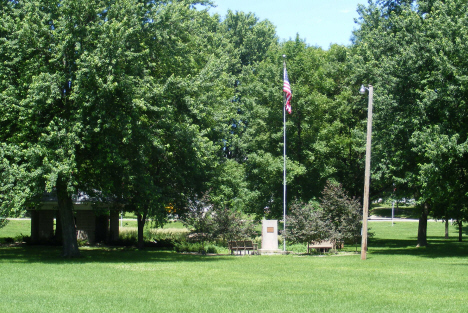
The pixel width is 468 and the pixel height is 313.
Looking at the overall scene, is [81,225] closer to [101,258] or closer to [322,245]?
[101,258]

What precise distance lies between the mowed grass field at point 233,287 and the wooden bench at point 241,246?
6903 mm

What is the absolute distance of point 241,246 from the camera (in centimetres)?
2692

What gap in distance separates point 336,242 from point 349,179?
10.2 m

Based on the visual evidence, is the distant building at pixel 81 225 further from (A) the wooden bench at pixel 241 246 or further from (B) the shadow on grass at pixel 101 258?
(A) the wooden bench at pixel 241 246

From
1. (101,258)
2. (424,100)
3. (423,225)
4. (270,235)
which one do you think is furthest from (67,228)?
(423,225)

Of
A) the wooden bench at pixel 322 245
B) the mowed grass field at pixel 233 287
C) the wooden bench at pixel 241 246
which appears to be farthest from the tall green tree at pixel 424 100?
the wooden bench at pixel 241 246

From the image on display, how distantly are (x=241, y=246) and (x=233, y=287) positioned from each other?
539 inches

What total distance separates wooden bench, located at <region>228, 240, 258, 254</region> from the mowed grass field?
6903mm

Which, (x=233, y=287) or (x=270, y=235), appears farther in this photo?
(x=270, y=235)

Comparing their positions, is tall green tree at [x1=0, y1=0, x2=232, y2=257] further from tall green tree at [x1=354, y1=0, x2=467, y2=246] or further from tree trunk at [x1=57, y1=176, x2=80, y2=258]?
tall green tree at [x1=354, y1=0, x2=467, y2=246]

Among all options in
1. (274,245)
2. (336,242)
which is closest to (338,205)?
(336,242)

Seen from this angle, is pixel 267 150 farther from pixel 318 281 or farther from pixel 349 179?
pixel 318 281

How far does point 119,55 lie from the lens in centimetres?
2062

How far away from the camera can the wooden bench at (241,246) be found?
2655cm
